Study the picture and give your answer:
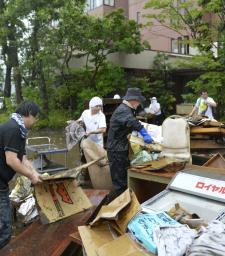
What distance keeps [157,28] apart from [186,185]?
29.0 meters

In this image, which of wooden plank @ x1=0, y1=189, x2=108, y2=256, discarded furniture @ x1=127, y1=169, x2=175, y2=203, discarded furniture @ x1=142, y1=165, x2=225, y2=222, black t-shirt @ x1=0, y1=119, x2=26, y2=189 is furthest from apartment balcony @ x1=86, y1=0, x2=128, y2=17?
discarded furniture @ x1=142, y1=165, x2=225, y2=222

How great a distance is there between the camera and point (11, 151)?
3824 millimetres

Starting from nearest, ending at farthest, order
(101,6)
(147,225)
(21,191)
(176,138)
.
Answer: (147,225) < (176,138) < (21,191) < (101,6)

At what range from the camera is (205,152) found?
21.9 ft

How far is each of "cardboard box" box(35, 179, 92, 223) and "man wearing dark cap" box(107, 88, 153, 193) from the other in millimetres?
835

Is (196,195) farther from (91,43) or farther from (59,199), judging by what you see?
Answer: (91,43)

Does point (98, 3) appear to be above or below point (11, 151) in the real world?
above

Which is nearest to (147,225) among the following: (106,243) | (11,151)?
(106,243)

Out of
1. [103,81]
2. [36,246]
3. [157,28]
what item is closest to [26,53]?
[103,81]

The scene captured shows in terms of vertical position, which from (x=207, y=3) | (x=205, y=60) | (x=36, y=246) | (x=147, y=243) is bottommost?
(x=36, y=246)

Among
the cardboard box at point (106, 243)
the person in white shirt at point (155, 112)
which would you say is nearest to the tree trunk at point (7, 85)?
the person in white shirt at point (155, 112)

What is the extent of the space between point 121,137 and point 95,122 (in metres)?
1.90

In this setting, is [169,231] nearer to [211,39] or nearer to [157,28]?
[211,39]

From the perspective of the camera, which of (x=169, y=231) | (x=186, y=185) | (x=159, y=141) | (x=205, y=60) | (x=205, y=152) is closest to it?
(x=169, y=231)
